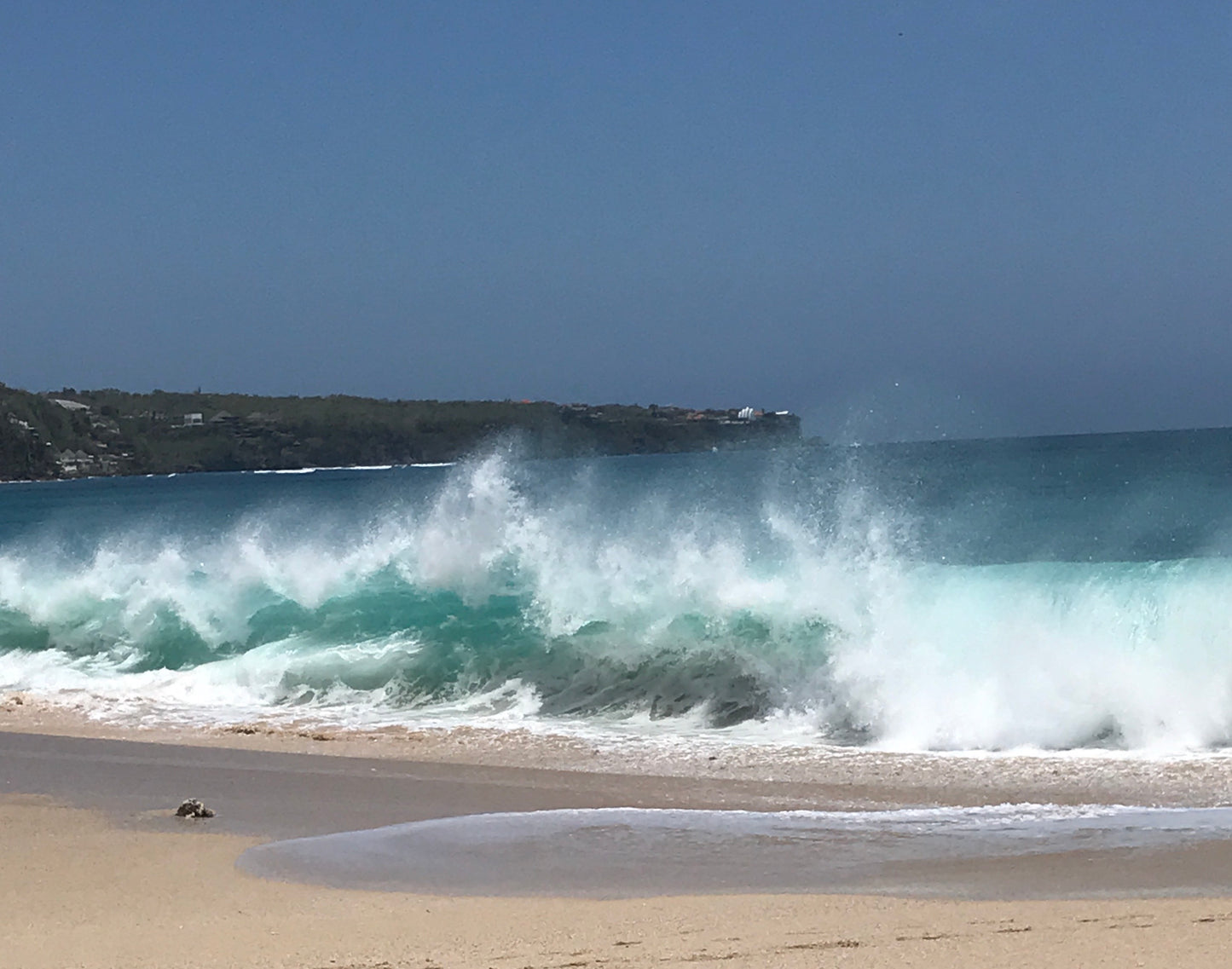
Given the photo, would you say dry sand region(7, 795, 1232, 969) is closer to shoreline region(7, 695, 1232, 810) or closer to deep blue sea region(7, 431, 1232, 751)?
shoreline region(7, 695, 1232, 810)

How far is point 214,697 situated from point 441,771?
19.6 ft

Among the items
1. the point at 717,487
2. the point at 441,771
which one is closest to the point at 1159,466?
the point at 717,487

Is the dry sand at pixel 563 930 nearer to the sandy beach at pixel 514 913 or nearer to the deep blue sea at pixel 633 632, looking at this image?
the sandy beach at pixel 514 913

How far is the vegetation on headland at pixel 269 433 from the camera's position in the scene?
10362 centimetres

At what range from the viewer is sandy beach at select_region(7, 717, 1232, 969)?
5.52 meters

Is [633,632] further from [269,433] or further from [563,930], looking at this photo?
[269,433]

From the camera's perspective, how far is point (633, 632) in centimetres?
1486

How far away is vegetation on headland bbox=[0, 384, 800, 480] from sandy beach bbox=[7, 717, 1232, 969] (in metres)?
91.8

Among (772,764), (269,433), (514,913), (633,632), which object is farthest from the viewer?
(269,433)

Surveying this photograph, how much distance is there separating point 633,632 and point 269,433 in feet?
386

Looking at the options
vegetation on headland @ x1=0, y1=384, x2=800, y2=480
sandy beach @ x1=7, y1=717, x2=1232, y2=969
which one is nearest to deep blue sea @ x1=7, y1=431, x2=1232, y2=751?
sandy beach @ x1=7, y1=717, x2=1232, y2=969

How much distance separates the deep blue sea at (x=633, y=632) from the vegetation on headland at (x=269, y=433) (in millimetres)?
78939

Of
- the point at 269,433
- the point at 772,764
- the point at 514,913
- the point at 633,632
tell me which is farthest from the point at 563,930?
the point at 269,433

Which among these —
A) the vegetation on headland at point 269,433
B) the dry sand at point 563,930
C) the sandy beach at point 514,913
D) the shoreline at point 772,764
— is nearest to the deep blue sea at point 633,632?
the shoreline at point 772,764
